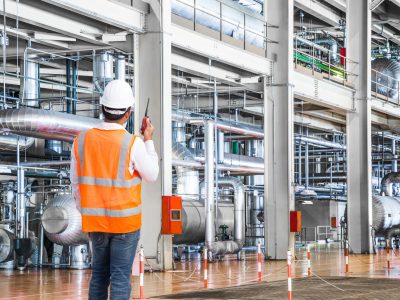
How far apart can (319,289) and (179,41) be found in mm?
8878

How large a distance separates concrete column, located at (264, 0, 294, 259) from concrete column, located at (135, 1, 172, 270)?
720 centimetres

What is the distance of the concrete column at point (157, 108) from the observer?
2155cm

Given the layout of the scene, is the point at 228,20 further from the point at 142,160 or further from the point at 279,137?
the point at 142,160

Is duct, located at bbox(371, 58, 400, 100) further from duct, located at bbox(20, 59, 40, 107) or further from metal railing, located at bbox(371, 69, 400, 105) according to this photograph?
duct, located at bbox(20, 59, 40, 107)

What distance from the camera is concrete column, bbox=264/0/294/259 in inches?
1107

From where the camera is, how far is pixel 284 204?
92.4 feet

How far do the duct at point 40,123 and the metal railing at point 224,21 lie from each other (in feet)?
15.5

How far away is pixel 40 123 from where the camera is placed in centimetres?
2141

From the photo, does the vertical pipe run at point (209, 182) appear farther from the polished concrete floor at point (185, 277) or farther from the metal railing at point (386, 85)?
the metal railing at point (386, 85)

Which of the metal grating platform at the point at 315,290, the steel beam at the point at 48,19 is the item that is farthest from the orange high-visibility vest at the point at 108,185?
the steel beam at the point at 48,19

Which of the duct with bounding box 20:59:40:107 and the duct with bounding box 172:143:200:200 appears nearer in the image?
the duct with bounding box 20:59:40:107

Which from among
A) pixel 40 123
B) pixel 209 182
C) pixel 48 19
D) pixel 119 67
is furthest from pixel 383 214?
pixel 48 19

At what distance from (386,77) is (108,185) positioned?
38976 mm

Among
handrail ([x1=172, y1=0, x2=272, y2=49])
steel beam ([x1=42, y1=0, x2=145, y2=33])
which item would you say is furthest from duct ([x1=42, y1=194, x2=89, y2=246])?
handrail ([x1=172, y1=0, x2=272, y2=49])
